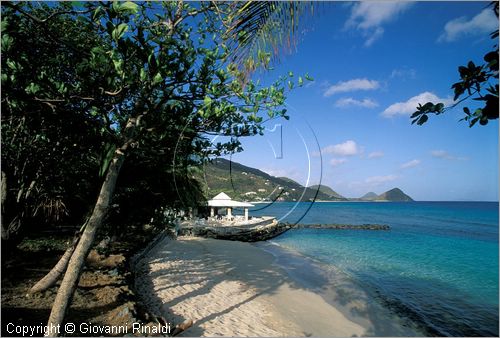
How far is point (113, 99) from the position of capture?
5.81 m

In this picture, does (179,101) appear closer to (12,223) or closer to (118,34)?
(118,34)

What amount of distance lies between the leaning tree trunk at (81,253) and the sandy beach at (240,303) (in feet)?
11.8

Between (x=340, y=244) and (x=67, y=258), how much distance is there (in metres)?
35.0

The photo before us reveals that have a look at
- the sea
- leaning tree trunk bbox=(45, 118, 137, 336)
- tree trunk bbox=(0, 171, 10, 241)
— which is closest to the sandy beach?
the sea

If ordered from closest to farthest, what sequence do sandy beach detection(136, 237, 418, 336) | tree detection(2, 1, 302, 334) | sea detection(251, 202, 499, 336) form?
tree detection(2, 1, 302, 334) < sandy beach detection(136, 237, 418, 336) < sea detection(251, 202, 499, 336)

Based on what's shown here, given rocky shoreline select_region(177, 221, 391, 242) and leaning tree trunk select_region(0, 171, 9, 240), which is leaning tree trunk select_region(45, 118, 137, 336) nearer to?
leaning tree trunk select_region(0, 171, 9, 240)

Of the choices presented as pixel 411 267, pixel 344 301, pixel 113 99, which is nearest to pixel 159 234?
pixel 344 301

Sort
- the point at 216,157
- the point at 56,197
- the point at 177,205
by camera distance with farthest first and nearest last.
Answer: the point at 177,205 → the point at 56,197 → the point at 216,157

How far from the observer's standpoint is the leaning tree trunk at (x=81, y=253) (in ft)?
17.5
